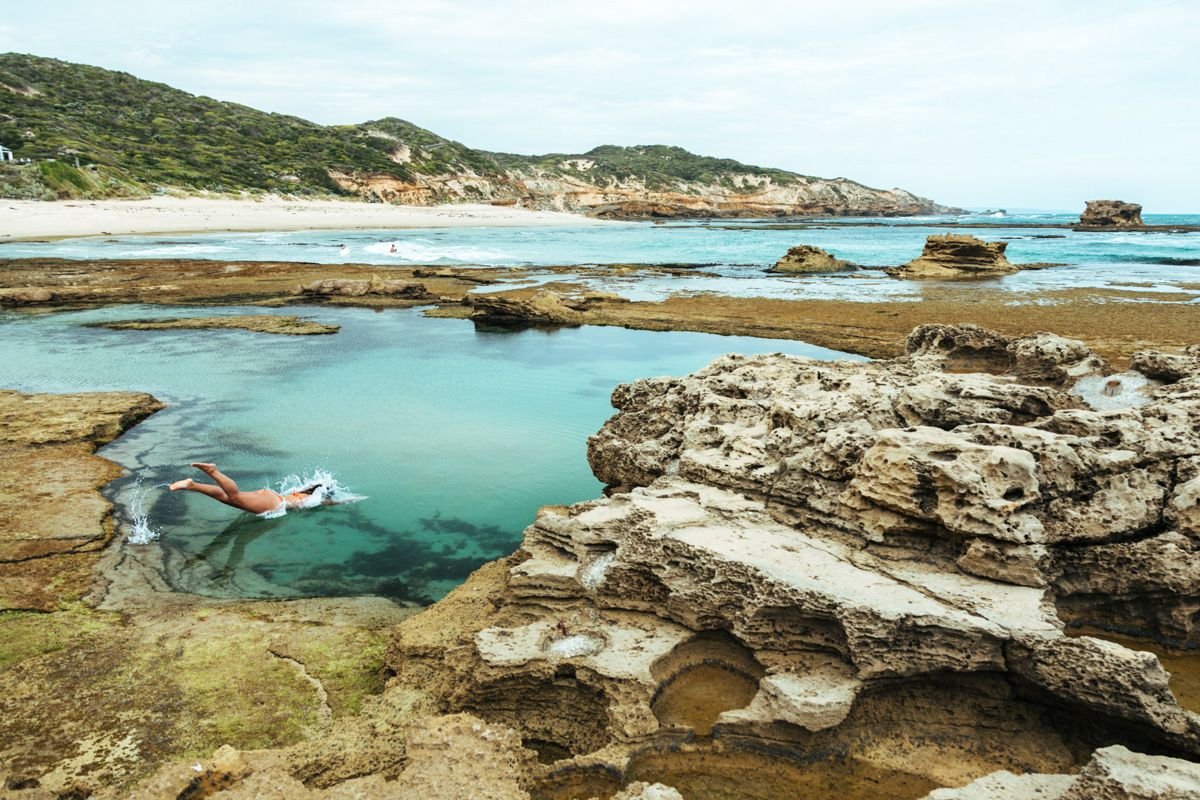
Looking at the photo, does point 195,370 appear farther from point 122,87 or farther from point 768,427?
point 122,87

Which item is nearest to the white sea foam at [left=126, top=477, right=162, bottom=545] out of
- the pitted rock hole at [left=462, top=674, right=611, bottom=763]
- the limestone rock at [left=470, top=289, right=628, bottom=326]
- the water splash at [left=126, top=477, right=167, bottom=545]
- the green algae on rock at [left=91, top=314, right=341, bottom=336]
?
the water splash at [left=126, top=477, right=167, bottom=545]

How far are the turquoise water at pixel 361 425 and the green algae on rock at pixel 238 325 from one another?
541 mm

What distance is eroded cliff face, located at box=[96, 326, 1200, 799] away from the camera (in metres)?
4.17

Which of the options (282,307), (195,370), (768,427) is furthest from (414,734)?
(282,307)

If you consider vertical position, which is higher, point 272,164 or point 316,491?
point 272,164

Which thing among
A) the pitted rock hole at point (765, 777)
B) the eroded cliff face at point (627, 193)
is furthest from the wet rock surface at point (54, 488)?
the eroded cliff face at point (627, 193)

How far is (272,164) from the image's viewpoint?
257ft

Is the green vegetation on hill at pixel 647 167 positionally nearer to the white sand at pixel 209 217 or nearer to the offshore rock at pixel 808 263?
the white sand at pixel 209 217

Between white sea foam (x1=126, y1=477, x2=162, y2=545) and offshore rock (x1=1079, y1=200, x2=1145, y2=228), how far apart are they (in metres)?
111

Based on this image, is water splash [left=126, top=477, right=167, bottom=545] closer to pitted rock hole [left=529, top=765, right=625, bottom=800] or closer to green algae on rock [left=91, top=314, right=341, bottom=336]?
pitted rock hole [left=529, top=765, right=625, bottom=800]

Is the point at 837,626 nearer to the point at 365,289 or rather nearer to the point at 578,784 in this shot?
the point at 578,784

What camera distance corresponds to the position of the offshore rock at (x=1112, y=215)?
8956cm

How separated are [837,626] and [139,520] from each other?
8.07 m

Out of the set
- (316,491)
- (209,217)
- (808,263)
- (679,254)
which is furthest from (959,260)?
(209,217)
